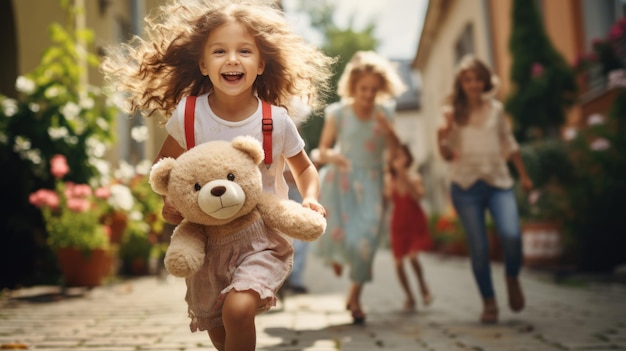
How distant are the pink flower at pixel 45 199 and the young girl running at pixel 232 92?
4421mm

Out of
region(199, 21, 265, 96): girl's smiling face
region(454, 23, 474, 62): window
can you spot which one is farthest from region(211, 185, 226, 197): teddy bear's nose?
region(454, 23, 474, 62): window


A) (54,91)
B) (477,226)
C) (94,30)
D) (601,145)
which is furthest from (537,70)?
(54,91)

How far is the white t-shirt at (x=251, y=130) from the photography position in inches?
118

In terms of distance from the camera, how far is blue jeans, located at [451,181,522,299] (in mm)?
5645

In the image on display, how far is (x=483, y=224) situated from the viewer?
5812 millimetres

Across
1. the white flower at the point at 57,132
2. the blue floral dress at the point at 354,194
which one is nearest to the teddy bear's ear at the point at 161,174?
the blue floral dress at the point at 354,194

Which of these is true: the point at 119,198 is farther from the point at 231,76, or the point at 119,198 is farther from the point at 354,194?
the point at 231,76

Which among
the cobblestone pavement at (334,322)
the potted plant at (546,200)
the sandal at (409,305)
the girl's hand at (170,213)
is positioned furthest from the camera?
the potted plant at (546,200)

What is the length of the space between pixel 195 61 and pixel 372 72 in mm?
2907

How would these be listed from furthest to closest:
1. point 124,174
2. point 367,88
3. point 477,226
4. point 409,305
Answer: point 124,174 → point 409,305 → point 367,88 → point 477,226

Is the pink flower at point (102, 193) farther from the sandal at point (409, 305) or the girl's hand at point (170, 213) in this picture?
the girl's hand at point (170, 213)

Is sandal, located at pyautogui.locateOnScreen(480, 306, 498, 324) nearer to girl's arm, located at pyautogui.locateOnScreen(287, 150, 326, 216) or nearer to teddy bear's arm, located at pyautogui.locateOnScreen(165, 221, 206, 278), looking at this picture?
girl's arm, located at pyautogui.locateOnScreen(287, 150, 326, 216)

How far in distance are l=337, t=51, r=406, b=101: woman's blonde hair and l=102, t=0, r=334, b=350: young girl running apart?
2579 mm

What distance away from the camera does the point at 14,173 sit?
7734mm
